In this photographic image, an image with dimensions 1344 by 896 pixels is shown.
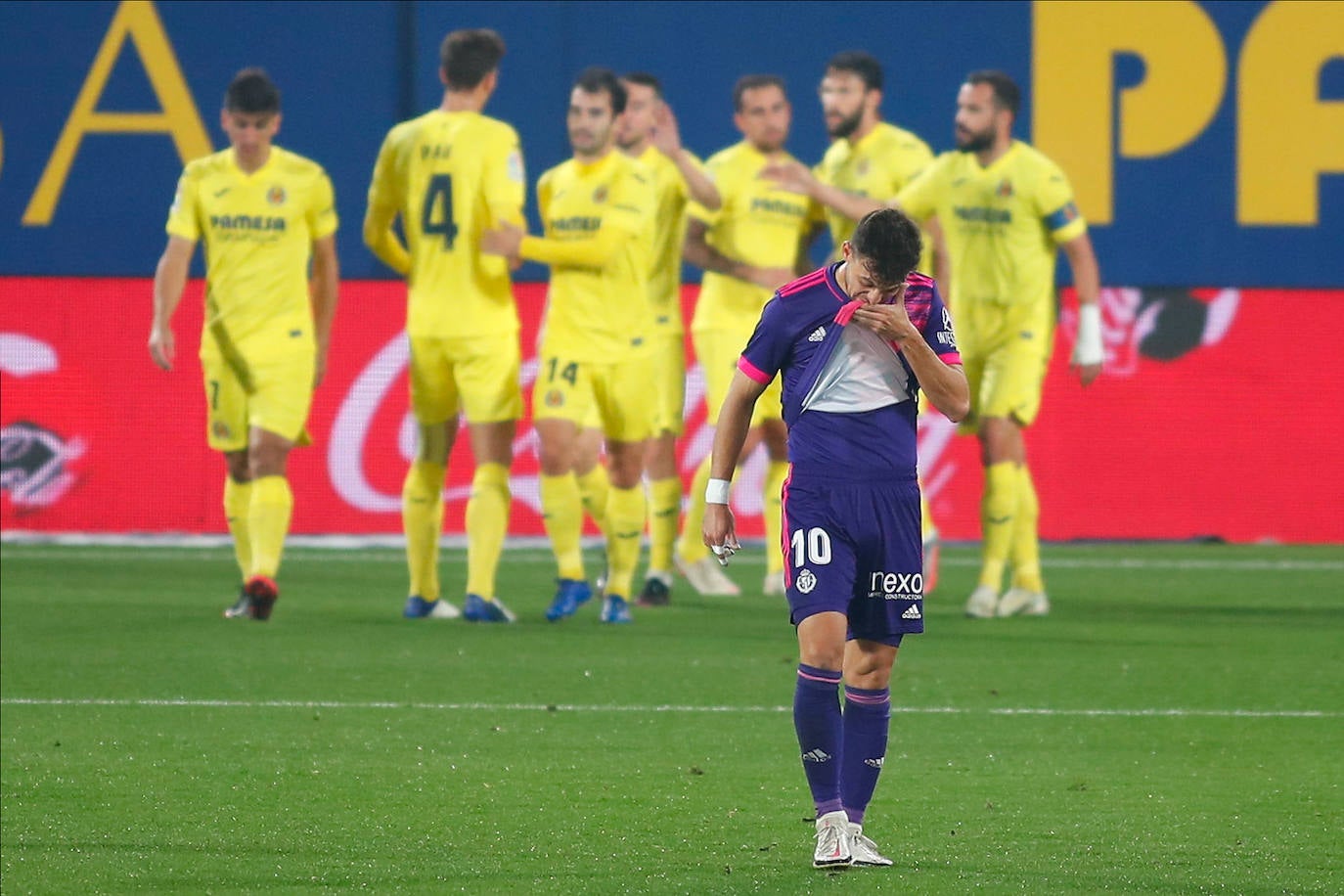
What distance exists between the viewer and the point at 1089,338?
423 inches

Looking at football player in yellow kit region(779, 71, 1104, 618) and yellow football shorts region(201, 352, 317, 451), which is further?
football player in yellow kit region(779, 71, 1104, 618)

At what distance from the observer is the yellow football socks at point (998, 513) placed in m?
10.8

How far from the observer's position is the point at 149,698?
7910 millimetres

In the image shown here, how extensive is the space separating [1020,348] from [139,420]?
664 cm

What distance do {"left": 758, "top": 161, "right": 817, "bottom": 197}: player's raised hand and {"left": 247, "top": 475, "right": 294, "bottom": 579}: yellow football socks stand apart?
255 cm

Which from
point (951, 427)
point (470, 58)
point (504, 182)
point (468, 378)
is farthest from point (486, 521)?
point (951, 427)

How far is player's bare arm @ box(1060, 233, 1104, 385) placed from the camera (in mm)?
10719

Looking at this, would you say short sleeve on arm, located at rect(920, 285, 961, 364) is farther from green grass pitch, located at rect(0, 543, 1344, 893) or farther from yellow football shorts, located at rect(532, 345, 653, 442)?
yellow football shorts, located at rect(532, 345, 653, 442)

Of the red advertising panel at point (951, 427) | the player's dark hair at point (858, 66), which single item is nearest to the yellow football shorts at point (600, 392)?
the player's dark hair at point (858, 66)

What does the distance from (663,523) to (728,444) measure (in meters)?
6.18

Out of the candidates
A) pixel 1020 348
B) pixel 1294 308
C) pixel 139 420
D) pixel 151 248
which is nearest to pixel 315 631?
pixel 1020 348

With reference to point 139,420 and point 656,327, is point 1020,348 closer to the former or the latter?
point 656,327

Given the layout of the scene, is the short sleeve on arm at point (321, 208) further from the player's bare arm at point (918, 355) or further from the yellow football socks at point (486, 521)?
the player's bare arm at point (918, 355)

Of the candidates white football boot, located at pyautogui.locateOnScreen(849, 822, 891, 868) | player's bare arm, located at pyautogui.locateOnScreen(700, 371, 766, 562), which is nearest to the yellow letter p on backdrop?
player's bare arm, located at pyautogui.locateOnScreen(700, 371, 766, 562)
